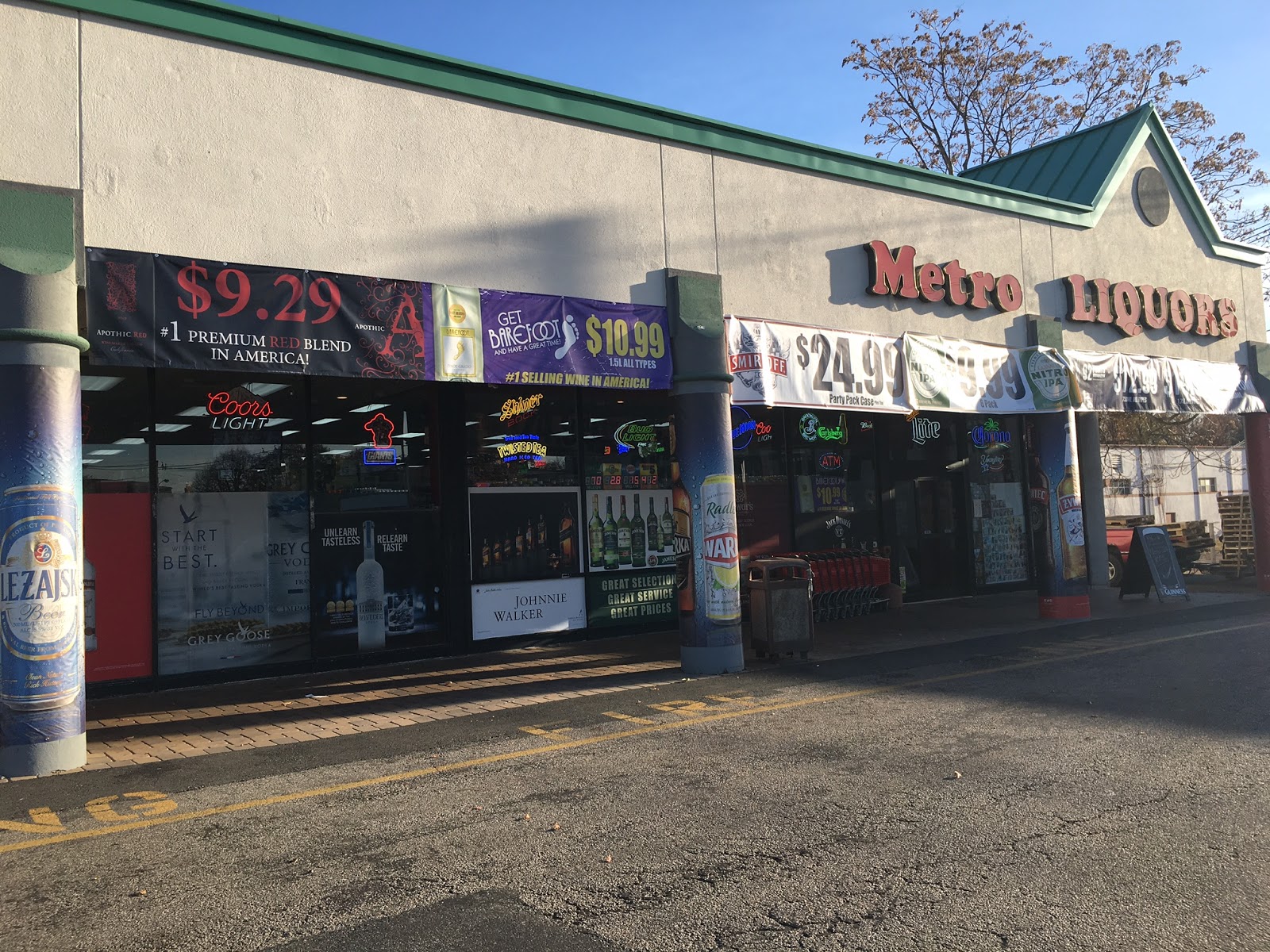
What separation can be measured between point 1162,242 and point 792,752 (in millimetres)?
13517

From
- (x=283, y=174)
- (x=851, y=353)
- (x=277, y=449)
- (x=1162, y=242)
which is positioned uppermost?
(x=1162, y=242)

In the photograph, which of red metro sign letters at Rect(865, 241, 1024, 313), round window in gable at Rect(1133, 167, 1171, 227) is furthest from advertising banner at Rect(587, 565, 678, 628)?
round window in gable at Rect(1133, 167, 1171, 227)

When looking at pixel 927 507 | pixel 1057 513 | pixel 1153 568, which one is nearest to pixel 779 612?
pixel 1057 513

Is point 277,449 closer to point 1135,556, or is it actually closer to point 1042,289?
point 1042,289

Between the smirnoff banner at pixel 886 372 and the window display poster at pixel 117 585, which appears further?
the smirnoff banner at pixel 886 372

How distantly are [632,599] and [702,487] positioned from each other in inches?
148

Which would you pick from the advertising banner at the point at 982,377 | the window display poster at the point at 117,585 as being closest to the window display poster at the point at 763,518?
the advertising banner at the point at 982,377

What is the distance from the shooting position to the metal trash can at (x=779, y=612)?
11047 millimetres

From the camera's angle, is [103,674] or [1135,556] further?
[1135,556]

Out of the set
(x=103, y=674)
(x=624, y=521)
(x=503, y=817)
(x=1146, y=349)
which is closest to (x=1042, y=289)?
(x=1146, y=349)

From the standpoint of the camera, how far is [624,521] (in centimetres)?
1398

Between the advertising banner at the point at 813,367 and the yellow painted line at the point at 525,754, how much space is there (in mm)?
3378

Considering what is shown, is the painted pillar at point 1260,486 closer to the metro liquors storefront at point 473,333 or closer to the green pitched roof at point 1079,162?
the metro liquors storefront at point 473,333

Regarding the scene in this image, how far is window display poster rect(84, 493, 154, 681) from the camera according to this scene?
1020cm
